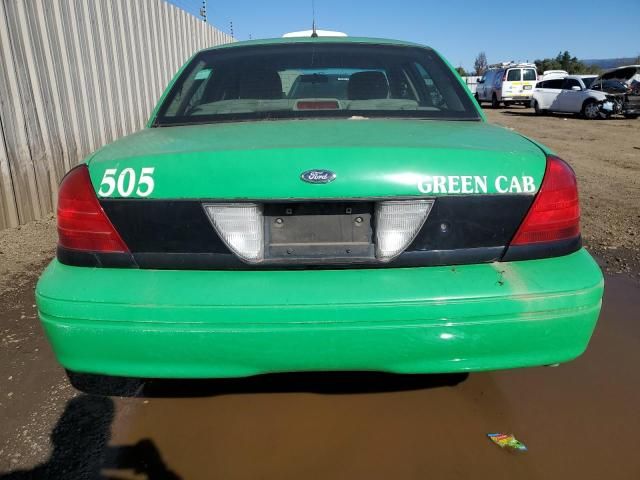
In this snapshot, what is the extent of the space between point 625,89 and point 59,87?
17.9 meters

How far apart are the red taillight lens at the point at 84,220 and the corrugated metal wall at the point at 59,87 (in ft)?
10.9

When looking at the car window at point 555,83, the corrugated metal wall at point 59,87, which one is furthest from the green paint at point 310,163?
the car window at point 555,83

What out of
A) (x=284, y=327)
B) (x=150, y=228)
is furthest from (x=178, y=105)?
(x=284, y=327)

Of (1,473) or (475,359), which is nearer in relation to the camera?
(475,359)

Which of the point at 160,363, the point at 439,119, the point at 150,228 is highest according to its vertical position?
the point at 439,119

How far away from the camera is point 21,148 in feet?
15.2

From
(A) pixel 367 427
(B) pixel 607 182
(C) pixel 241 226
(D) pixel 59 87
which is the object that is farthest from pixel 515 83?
(C) pixel 241 226

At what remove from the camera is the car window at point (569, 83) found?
18703mm

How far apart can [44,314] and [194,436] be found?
2.51ft

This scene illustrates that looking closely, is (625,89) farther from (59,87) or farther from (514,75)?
(59,87)

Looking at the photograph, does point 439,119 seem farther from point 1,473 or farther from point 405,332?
point 1,473

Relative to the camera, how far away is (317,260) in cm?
167

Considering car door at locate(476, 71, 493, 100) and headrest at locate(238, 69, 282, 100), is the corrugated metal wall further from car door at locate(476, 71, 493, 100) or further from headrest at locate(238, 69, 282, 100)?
car door at locate(476, 71, 493, 100)

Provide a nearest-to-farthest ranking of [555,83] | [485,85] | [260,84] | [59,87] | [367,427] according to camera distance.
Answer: [367,427], [260,84], [59,87], [555,83], [485,85]
